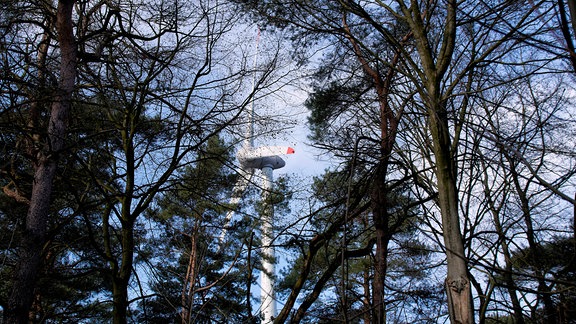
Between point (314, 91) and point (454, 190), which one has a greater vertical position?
point (314, 91)

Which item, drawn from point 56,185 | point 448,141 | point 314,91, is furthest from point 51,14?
point 448,141

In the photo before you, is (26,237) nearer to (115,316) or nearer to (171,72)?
(115,316)

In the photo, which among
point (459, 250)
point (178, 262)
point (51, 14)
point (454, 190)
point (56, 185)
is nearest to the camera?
point (459, 250)

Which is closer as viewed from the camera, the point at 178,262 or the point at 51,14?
the point at 51,14

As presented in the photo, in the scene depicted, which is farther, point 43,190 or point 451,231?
point 43,190

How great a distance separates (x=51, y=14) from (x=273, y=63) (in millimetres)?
2536

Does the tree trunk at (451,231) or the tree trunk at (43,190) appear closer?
the tree trunk at (451,231)

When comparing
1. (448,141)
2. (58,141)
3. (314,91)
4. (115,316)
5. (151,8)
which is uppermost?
(151,8)

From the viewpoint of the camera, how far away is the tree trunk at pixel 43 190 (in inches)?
171

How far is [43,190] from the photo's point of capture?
4754 mm

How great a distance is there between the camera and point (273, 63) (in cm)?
607

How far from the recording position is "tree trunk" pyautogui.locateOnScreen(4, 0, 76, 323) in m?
4.33

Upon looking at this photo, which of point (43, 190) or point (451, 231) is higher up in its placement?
point (43, 190)

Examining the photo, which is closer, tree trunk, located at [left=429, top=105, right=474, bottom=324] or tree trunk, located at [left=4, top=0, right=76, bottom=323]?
tree trunk, located at [left=429, top=105, right=474, bottom=324]
